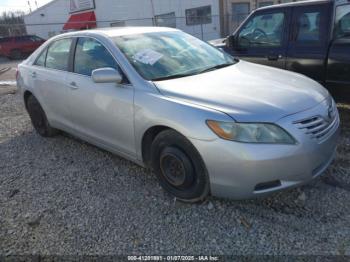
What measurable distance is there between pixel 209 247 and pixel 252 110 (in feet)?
3.66

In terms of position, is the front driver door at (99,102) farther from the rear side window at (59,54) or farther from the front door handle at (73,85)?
the rear side window at (59,54)

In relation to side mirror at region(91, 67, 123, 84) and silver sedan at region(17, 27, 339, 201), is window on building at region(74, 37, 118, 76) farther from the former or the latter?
side mirror at region(91, 67, 123, 84)

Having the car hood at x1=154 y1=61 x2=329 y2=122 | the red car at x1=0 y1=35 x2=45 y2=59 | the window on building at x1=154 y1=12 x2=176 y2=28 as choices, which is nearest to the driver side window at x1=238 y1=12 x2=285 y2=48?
the car hood at x1=154 y1=61 x2=329 y2=122

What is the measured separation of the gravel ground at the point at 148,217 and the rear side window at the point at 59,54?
1.37 meters

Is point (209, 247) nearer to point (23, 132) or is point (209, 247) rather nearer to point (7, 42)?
point (23, 132)

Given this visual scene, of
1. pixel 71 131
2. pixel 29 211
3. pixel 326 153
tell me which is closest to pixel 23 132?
pixel 71 131

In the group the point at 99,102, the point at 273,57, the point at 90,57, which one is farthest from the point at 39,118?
the point at 273,57

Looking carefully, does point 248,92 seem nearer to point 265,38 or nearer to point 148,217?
point 148,217

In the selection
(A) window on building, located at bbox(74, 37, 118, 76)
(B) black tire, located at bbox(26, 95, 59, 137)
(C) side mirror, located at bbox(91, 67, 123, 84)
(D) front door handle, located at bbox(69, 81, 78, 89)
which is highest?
(A) window on building, located at bbox(74, 37, 118, 76)

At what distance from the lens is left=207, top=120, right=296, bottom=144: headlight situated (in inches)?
99.3

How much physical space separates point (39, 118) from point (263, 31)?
12.2ft

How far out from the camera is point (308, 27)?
4.71 meters

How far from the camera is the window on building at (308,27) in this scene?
4.61 m

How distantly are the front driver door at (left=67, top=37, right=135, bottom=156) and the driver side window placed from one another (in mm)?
2682
